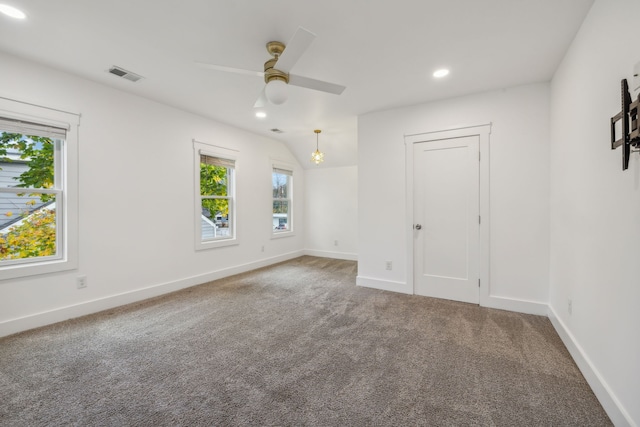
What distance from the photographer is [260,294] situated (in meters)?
3.68

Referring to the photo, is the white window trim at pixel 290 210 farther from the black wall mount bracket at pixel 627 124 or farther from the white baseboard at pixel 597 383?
the black wall mount bracket at pixel 627 124

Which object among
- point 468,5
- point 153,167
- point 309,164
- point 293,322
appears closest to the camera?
point 468,5

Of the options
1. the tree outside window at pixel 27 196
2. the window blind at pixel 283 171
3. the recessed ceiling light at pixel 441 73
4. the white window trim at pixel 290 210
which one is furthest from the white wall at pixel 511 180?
the tree outside window at pixel 27 196

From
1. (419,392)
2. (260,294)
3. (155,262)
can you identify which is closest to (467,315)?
(419,392)

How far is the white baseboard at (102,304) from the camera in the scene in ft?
8.34

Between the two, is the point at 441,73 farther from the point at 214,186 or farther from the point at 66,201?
the point at 66,201

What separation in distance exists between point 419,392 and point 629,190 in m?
1.63

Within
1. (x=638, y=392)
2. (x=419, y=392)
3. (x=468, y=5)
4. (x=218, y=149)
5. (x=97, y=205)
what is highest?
(x=468, y=5)

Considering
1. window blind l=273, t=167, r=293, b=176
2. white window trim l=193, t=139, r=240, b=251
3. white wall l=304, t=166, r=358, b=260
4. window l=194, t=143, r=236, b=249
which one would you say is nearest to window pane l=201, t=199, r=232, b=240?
window l=194, t=143, r=236, b=249

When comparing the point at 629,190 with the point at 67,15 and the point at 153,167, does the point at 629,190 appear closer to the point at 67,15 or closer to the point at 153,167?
the point at 67,15

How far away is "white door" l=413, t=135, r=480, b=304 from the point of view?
328 cm

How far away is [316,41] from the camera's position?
2.26 metres

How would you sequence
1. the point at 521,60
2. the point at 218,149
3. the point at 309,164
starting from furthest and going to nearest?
the point at 309,164 → the point at 218,149 → the point at 521,60

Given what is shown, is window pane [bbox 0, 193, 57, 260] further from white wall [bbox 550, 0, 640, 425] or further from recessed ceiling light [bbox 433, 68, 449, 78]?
white wall [bbox 550, 0, 640, 425]
